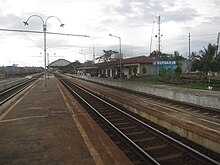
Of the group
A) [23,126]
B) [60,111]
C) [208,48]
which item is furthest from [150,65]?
[23,126]

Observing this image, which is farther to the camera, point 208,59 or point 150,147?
point 208,59

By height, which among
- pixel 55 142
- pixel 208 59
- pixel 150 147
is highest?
pixel 208 59

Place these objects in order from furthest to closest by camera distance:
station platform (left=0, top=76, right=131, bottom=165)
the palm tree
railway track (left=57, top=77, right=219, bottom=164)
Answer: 1. the palm tree
2. railway track (left=57, top=77, right=219, bottom=164)
3. station platform (left=0, top=76, right=131, bottom=165)

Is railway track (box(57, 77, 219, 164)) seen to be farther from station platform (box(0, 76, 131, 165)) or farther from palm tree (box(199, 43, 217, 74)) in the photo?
palm tree (box(199, 43, 217, 74))

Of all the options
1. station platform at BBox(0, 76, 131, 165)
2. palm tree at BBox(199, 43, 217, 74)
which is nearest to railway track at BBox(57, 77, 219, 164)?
station platform at BBox(0, 76, 131, 165)

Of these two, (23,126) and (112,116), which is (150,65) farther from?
(23,126)

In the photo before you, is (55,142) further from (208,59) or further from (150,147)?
(208,59)

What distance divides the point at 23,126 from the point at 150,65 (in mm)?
50681

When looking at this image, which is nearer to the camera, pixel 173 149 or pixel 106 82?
pixel 173 149

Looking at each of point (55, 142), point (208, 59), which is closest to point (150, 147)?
point (55, 142)

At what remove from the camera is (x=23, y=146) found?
9523 mm

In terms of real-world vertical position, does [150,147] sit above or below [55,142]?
below

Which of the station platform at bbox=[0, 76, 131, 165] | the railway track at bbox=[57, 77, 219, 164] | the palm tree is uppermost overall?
the palm tree

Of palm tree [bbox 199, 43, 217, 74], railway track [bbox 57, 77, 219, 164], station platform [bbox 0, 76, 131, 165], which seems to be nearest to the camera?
station platform [bbox 0, 76, 131, 165]
